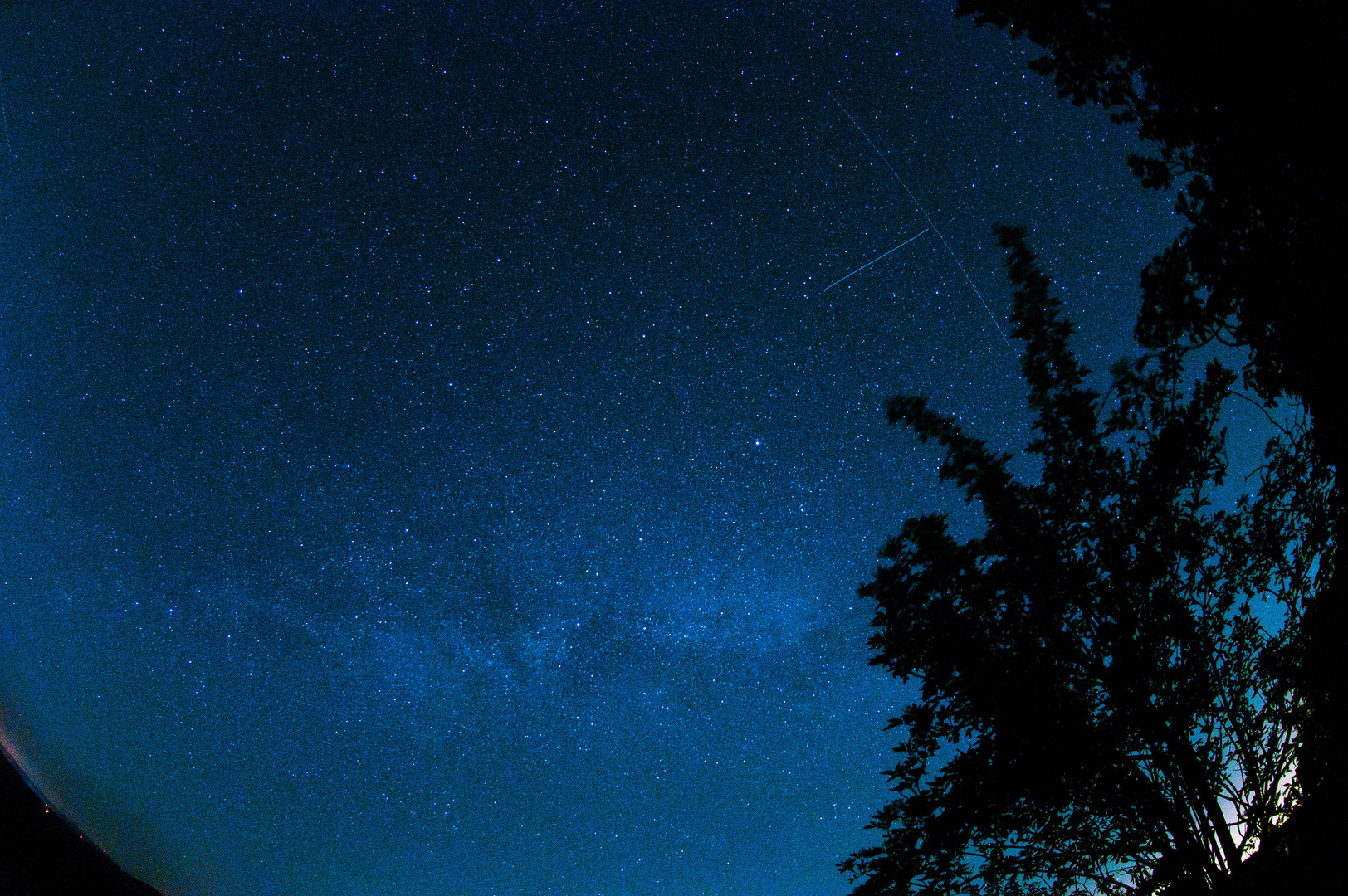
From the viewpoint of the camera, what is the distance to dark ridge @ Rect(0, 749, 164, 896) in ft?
50.3

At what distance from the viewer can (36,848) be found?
52.4 ft

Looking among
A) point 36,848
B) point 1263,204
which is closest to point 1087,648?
point 1263,204

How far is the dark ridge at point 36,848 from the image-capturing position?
15.3 m

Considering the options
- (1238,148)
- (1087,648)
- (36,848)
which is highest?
(1238,148)

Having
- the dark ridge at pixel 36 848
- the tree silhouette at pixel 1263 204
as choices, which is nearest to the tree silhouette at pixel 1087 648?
the tree silhouette at pixel 1263 204

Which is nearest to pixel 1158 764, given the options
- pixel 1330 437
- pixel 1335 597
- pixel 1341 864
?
pixel 1341 864

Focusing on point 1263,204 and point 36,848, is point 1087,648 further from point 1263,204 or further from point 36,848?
point 36,848

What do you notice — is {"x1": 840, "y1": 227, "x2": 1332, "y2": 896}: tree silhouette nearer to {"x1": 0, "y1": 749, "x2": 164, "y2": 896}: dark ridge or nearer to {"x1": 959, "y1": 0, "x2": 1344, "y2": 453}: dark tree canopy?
{"x1": 959, "y1": 0, "x2": 1344, "y2": 453}: dark tree canopy

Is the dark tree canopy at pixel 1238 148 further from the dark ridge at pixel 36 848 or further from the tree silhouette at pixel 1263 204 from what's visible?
the dark ridge at pixel 36 848

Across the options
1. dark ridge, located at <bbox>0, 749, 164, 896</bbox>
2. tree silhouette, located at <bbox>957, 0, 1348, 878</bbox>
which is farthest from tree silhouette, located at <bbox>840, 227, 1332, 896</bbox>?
dark ridge, located at <bbox>0, 749, 164, 896</bbox>

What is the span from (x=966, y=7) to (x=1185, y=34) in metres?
1.66

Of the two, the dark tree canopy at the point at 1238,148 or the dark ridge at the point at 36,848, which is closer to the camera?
the dark tree canopy at the point at 1238,148

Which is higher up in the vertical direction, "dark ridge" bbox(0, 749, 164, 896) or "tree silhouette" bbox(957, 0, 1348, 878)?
"tree silhouette" bbox(957, 0, 1348, 878)

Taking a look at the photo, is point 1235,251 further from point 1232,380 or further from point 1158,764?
point 1158,764
